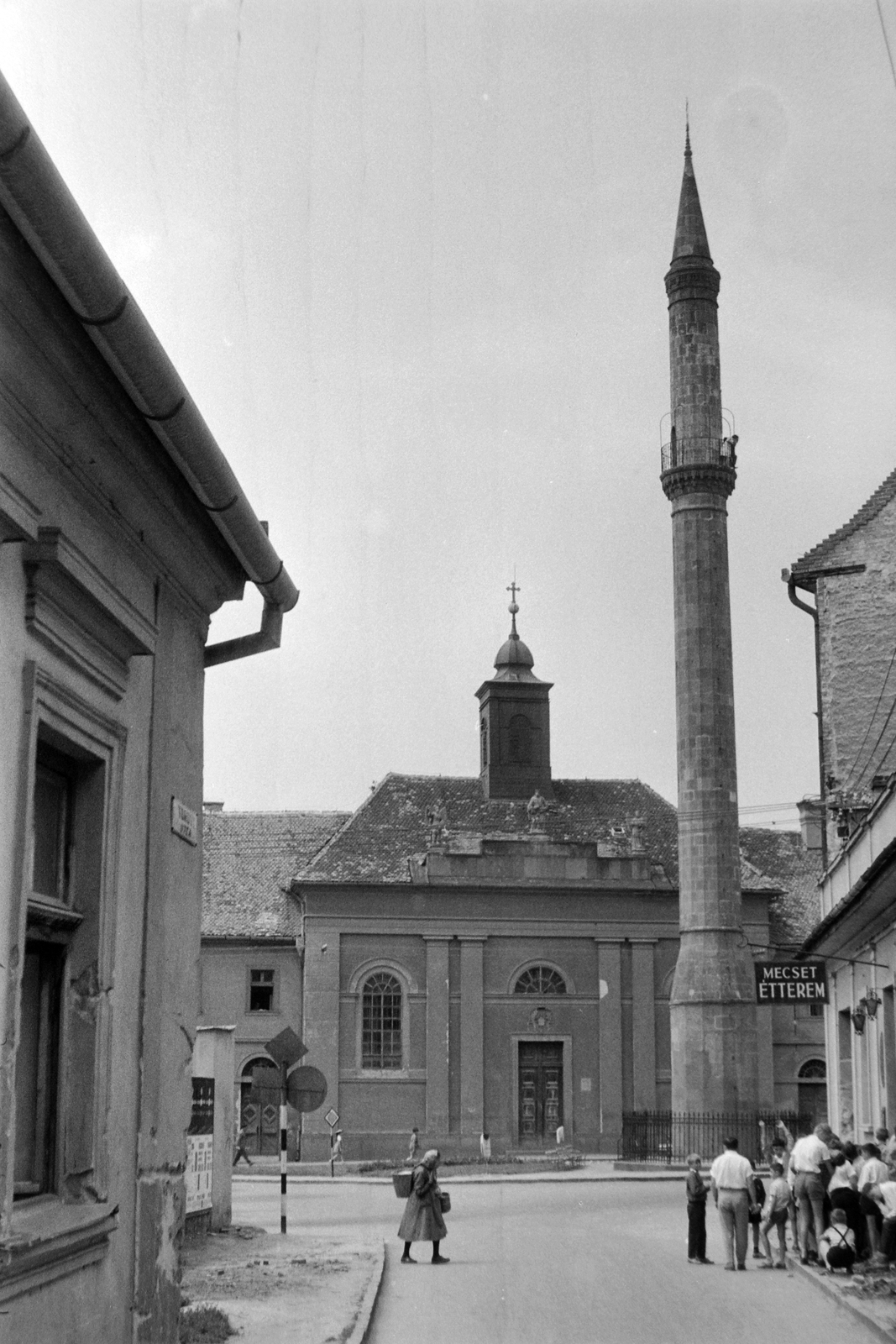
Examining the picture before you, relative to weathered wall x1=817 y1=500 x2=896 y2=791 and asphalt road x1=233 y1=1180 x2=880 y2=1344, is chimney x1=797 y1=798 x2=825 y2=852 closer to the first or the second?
weathered wall x1=817 y1=500 x2=896 y2=791

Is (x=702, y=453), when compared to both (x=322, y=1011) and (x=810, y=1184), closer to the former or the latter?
(x=322, y=1011)

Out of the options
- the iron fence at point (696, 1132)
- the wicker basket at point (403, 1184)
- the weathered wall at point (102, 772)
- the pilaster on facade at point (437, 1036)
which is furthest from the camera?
the pilaster on facade at point (437, 1036)

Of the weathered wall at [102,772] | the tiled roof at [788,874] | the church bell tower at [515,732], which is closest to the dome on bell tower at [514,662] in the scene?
the church bell tower at [515,732]

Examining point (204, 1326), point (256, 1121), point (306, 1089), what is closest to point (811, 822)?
point (256, 1121)

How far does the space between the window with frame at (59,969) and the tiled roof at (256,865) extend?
142 feet

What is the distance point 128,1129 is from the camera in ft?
26.9

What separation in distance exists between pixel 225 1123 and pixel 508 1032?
90.6 ft

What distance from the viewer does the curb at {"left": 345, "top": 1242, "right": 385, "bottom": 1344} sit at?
42.9 ft

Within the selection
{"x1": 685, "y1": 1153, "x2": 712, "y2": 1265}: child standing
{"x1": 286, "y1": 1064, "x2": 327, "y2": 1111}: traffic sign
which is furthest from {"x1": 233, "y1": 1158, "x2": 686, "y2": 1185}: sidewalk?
{"x1": 685, "y1": 1153, "x2": 712, "y2": 1265}: child standing

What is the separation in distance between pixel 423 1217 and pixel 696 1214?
315cm

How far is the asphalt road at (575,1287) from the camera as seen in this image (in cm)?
1367

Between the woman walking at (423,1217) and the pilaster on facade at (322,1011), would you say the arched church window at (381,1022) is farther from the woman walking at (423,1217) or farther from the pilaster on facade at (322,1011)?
the woman walking at (423,1217)

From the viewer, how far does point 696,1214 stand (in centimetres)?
1873

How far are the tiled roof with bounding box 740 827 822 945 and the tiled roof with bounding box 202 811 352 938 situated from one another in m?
13.9
